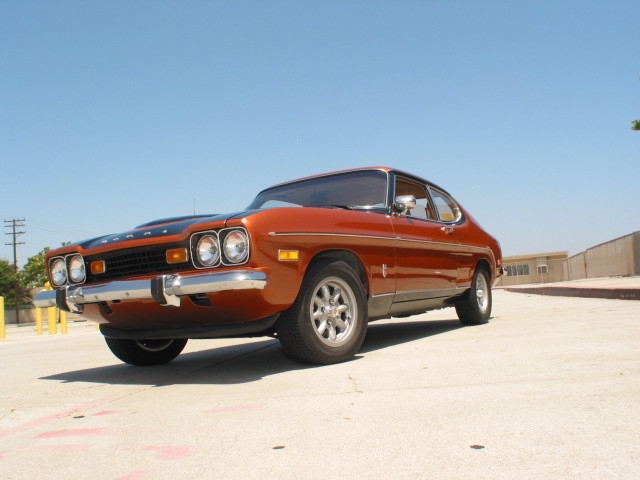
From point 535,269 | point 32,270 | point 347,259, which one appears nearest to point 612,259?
point 347,259

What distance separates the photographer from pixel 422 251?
17.3 ft

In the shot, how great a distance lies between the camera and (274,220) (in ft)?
12.0

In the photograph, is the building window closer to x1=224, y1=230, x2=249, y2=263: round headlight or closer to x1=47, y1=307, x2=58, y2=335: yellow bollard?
x1=47, y1=307, x2=58, y2=335: yellow bollard

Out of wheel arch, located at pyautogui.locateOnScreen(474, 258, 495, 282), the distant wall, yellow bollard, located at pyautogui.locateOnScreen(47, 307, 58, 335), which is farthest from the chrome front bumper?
the distant wall

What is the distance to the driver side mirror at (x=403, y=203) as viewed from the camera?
4.87 m

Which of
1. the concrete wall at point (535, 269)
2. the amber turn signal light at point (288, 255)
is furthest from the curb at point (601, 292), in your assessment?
the concrete wall at point (535, 269)

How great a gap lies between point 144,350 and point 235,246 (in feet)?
6.09

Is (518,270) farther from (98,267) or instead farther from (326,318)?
(98,267)

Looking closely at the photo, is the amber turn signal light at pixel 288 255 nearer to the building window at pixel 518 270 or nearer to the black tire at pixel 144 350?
the black tire at pixel 144 350

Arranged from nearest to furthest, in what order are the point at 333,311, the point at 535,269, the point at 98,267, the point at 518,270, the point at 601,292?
the point at 333,311 → the point at 98,267 → the point at 601,292 → the point at 535,269 → the point at 518,270

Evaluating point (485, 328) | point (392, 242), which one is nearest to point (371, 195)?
point (392, 242)

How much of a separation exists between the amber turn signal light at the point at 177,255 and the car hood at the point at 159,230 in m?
0.11

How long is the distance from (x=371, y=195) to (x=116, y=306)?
2332 mm

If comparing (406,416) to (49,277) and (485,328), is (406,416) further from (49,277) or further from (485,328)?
(485,328)
